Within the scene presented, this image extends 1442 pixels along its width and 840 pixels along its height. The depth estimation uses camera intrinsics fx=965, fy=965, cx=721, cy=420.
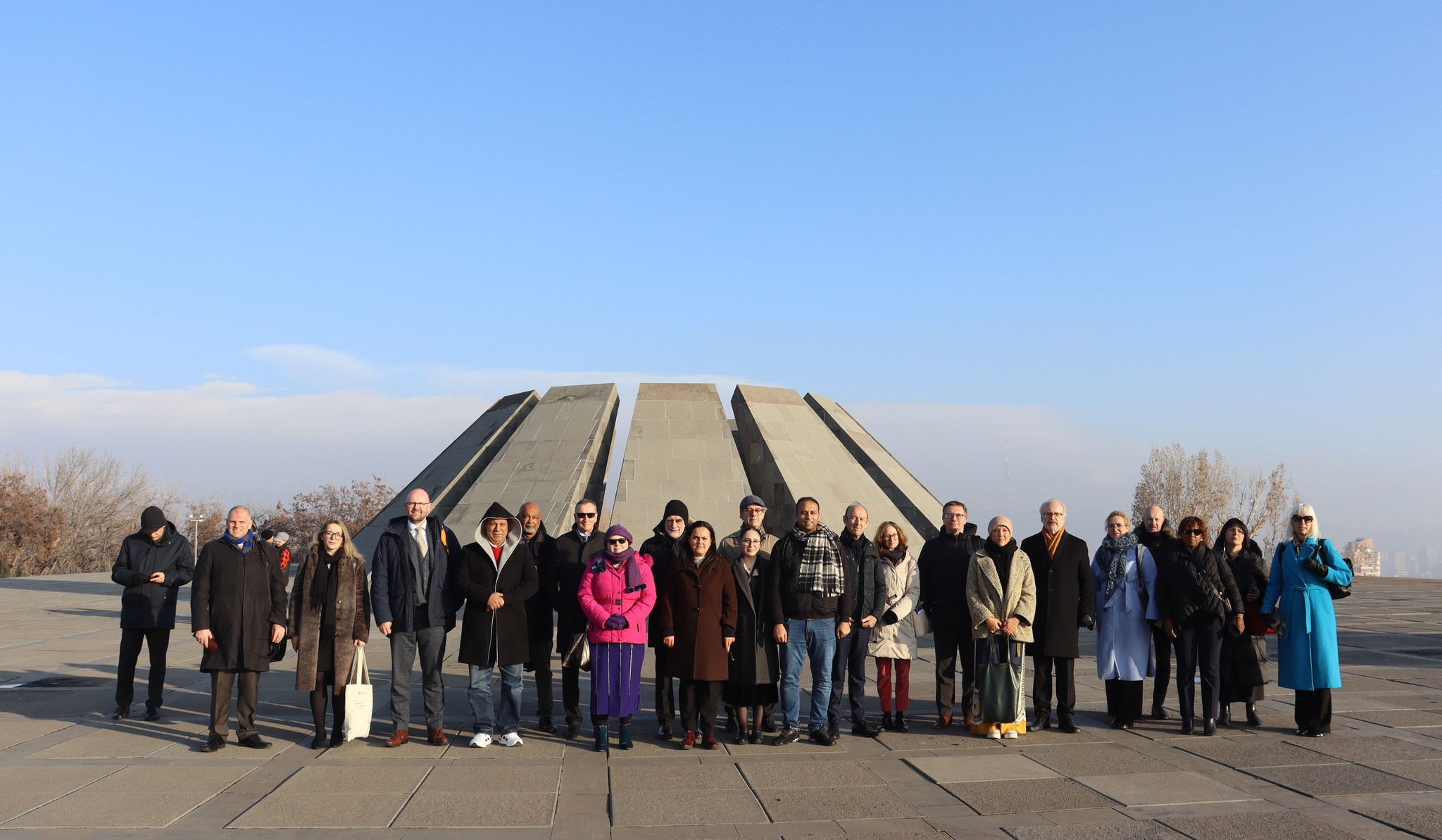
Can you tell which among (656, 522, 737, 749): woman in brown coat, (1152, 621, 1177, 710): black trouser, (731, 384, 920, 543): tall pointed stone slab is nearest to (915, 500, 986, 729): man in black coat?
(1152, 621, 1177, 710): black trouser

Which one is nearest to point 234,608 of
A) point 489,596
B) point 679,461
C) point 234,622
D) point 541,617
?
point 234,622

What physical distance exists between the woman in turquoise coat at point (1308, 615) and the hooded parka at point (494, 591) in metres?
5.28

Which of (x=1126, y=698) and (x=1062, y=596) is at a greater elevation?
(x=1062, y=596)

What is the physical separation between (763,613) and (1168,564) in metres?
2.98

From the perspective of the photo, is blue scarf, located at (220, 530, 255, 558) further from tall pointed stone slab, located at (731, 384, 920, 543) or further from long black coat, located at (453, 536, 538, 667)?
tall pointed stone slab, located at (731, 384, 920, 543)

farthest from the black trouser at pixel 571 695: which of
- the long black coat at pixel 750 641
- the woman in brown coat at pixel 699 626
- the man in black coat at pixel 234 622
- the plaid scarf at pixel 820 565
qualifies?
the man in black coat at pixel 234 622

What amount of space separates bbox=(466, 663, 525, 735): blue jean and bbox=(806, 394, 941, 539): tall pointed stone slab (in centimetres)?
896

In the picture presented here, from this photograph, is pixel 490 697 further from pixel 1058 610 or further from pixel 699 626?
pixel 1058 610

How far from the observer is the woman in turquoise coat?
21.8 feet

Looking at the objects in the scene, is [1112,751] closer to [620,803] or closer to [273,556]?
[620,803]

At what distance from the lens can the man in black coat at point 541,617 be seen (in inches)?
265

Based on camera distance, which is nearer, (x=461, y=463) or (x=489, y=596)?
(x=489, y=596)

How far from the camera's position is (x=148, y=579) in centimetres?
738

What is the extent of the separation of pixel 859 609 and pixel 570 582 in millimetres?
2043
